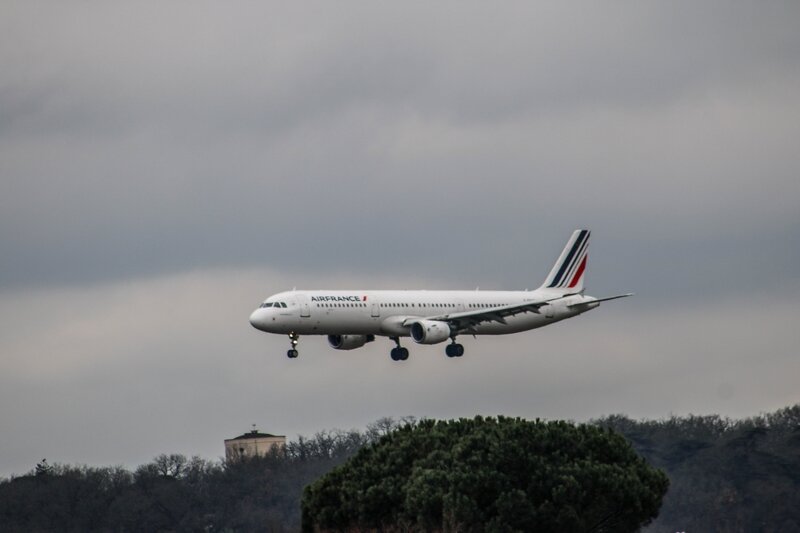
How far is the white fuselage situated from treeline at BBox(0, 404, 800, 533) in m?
7.61

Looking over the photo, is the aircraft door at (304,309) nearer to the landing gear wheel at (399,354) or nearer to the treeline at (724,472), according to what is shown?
the landing gear wheel at (399,354)

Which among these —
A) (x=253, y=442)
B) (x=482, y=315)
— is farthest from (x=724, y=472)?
(x=253, y=442)

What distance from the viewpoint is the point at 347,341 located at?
342 feet

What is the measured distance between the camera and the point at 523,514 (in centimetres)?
6334

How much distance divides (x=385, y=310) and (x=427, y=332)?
270 cm

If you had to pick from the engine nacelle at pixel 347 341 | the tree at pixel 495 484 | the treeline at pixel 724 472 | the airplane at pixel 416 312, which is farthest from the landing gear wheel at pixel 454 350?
the tree at pixel 495 484

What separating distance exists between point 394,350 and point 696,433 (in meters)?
19.6

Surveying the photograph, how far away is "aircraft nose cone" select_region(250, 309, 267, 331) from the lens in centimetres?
9538

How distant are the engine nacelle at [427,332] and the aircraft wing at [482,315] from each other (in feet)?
4.42

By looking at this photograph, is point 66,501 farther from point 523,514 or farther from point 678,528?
point 523,514

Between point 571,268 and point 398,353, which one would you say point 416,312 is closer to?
point 398,353

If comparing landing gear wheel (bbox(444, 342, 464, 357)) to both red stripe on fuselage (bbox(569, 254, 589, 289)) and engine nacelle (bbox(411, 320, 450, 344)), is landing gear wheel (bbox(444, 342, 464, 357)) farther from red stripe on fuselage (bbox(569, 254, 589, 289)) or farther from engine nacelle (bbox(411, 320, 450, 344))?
red stripe on fuselage (bbox(569, 254, 589, 289))

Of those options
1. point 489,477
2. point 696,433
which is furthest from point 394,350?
point 489,477

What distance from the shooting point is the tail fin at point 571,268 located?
116 metres
